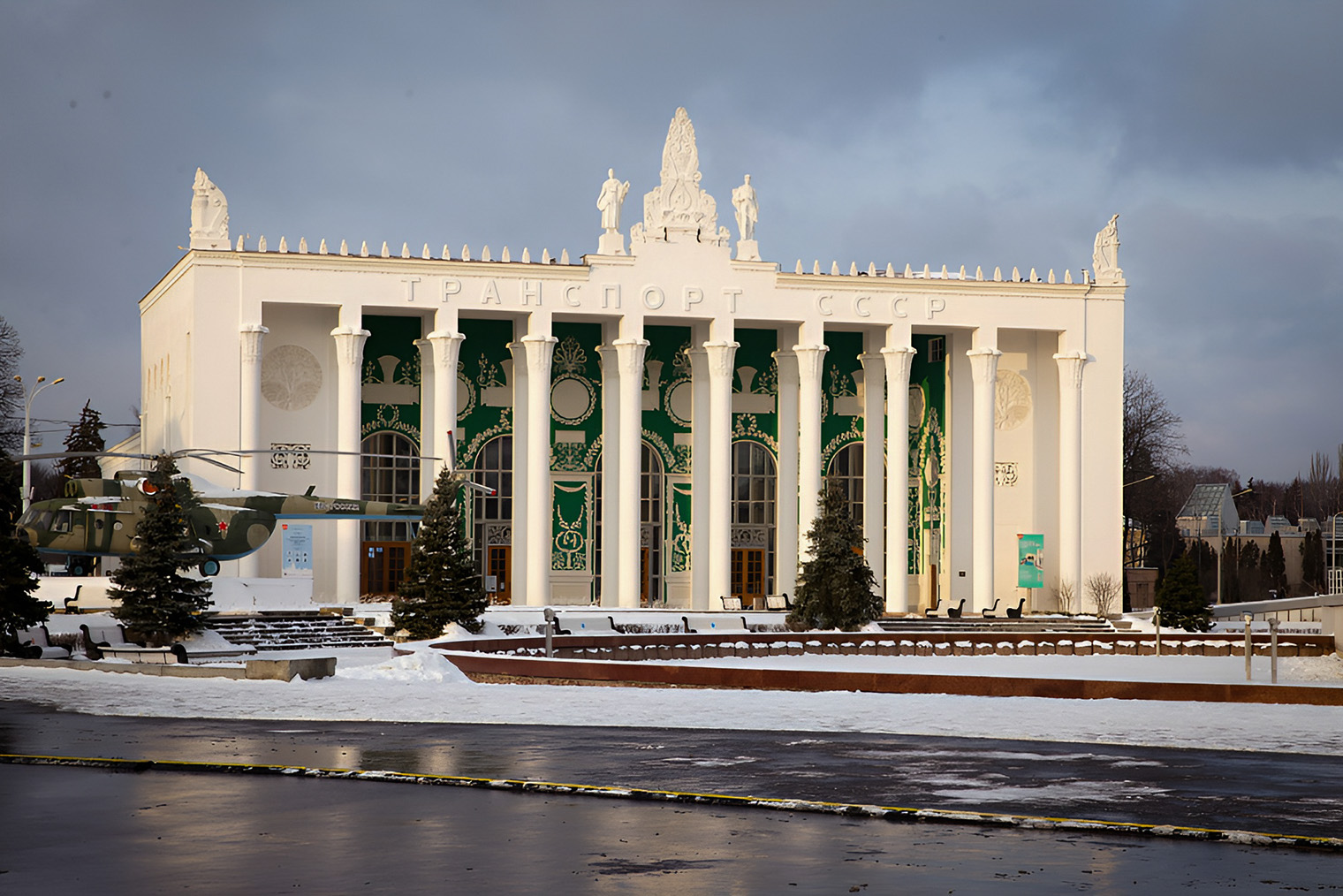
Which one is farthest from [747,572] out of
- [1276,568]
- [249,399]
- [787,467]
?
[1276,568]

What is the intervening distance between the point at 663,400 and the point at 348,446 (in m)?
12.4

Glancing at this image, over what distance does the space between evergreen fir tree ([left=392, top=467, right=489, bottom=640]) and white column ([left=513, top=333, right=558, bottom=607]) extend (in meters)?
14.0

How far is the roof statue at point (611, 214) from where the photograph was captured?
53.9 metres

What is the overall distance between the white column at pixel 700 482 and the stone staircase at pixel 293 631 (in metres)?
14.4

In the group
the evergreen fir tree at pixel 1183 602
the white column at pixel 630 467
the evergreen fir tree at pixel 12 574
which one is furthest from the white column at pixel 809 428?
the evergreen fir tree at pixel 12 574

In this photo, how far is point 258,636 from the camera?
131ft

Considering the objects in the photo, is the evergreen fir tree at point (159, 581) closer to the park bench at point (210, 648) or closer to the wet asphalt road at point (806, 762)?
the park bench at point (210, 648)

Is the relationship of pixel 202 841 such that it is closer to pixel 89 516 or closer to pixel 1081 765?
pixel 1081 765

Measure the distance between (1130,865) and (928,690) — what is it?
1299cm

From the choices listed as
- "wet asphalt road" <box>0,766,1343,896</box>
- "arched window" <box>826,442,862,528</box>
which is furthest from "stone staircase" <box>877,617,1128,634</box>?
"wet asphalt road" <box>0,766,1343,896</box>

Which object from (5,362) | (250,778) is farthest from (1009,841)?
(5,362)

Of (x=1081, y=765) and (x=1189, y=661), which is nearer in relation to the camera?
(x=1081, y=765)

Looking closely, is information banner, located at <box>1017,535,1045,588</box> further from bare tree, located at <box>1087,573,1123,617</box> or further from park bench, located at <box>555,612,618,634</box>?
park bench, located at <box>555,612,618,634</box>

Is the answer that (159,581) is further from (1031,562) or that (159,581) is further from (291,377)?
(1031,562)
